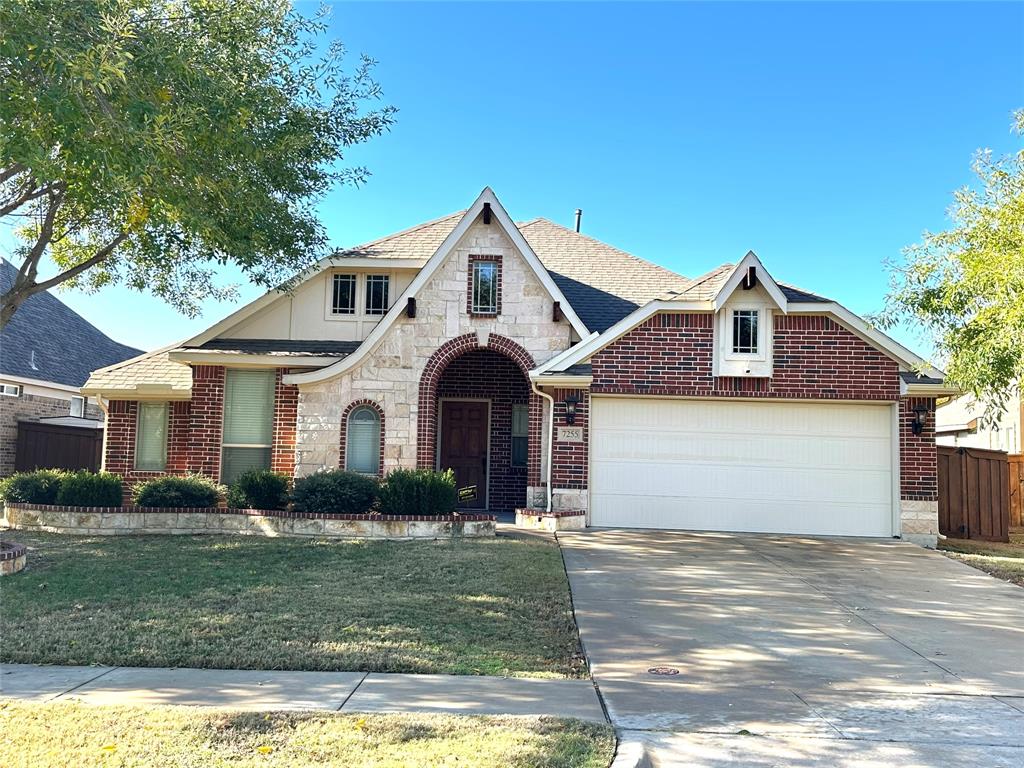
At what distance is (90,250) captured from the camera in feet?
46.5

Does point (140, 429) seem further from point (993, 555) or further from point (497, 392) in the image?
point (993, 555)

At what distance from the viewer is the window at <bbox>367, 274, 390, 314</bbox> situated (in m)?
16.1

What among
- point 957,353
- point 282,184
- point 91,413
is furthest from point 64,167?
point 91,413

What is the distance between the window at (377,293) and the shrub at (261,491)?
4155mm

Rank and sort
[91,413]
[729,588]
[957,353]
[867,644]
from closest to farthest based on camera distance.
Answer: [867,644]
[729,588]
[957,353]
[91,413]

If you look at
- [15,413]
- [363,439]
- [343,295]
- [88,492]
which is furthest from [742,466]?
[15,413]

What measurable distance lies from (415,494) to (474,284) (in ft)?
14.1

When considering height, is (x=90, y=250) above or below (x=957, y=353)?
above

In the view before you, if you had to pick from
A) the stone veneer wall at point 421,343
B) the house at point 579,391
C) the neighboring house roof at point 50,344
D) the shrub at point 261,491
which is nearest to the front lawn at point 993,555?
the house at point 579,391

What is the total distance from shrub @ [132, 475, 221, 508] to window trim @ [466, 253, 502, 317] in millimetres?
5656

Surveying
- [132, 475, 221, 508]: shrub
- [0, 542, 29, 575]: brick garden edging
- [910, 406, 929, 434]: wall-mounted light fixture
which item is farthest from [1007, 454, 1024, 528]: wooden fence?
[0, 542, 29, 575]: brick garden edging

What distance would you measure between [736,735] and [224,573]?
6821mm

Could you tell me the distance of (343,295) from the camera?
52.9ft

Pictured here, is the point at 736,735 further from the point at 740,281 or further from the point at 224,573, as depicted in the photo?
the point at 740,281
